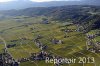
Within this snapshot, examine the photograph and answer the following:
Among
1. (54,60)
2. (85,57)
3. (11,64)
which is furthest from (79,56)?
(11,64)

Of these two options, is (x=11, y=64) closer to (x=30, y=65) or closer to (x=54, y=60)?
(x=30, y=65)

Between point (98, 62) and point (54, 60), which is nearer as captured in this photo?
point (98, 62)

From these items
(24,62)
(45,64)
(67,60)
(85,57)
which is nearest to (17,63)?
(24,62)

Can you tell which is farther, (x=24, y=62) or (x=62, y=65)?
(x=24, y=62)

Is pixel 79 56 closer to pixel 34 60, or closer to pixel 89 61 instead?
pixel 89 61

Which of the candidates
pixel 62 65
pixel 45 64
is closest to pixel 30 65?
pixel 45 64

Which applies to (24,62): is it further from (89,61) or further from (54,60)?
(89,61)

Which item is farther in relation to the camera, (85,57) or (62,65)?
(85,57)
